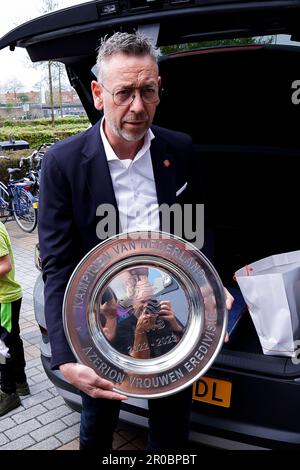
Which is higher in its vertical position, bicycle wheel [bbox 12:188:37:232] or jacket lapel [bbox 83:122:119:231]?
jacket lapel [bbox 83:122:119:231]

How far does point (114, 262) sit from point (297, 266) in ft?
3.34

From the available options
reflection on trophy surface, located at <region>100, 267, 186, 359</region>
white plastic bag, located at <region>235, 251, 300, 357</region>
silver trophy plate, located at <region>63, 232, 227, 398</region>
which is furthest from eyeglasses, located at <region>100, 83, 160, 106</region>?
white plastic bag, located at <region>235, 251, 300, 357</region>

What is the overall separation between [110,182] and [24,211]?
6768 millimetres

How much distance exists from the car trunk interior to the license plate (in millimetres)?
92

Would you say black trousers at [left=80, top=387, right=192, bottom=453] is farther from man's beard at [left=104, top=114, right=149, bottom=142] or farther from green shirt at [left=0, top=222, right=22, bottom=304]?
green shirt at [left=0, top=222, right=22, bottom=304]

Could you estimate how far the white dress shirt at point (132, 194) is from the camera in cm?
171

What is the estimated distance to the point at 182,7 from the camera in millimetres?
1628

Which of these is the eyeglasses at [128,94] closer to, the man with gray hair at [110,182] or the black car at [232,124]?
the man with gray hair at [110,182]

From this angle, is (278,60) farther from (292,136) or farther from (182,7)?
(182,7)

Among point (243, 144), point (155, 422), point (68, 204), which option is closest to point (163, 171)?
point (68, 204)

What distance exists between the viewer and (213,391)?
2.04m

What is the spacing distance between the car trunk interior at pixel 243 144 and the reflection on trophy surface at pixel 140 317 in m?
0.54

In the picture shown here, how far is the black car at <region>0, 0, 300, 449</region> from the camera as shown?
5.80 feet
